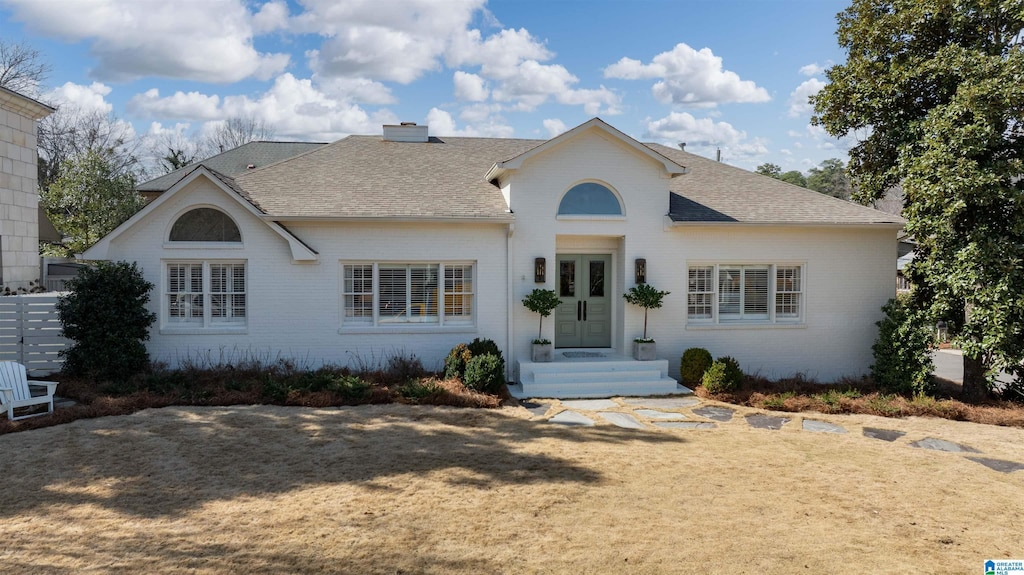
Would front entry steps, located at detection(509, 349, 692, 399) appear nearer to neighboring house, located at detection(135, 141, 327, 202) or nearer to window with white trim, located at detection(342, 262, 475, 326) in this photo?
window with white trim, located at detection(342, 262, 475, 326)

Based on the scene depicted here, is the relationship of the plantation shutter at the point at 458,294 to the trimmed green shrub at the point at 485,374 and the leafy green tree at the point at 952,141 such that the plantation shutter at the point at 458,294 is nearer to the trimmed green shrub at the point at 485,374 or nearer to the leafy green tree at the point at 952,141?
the trimmed green shrub at the point at 485,374

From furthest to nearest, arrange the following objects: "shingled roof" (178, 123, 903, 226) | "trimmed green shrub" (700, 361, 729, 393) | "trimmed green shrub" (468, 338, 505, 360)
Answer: "shingled roof" (178, 123, 903, 226) → "trimmed green shrub" (468, 338, 505, 360) → "trimmed green shrub" (700, 361, 729, 393)

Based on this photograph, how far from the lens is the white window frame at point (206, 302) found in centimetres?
1308

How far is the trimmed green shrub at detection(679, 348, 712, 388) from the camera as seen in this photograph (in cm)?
1307

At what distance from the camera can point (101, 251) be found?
41.2ft

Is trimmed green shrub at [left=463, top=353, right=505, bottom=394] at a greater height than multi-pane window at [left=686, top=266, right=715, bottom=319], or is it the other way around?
multi-pane window at [left=686, top=266, right=715, bottom=319]

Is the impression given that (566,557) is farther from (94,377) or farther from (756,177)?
(756,177)

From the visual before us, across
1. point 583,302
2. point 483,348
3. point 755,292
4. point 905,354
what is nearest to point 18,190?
point 483,348

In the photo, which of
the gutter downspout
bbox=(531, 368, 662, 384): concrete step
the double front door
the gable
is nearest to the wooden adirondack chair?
the gable

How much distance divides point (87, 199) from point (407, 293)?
70.5 ft

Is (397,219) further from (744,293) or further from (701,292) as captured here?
(744,293)

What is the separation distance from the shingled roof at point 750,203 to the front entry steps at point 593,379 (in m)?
3.44

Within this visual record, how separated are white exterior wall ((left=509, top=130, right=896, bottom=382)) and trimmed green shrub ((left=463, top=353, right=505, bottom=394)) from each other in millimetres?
1662

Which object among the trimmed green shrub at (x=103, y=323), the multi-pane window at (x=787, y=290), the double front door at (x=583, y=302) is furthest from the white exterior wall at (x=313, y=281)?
the multi-pane window at (x=787, y=290)
